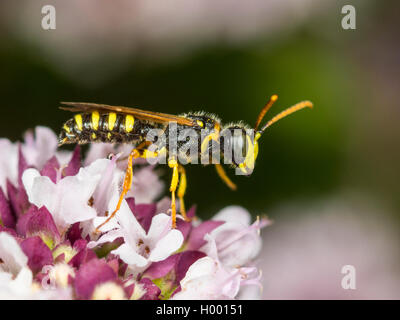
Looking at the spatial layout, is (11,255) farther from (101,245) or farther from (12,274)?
(101,245)

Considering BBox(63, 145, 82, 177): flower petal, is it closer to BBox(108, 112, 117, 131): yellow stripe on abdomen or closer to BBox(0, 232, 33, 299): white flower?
BBox(108, 112, 117, 131): yellow stripe on abdomen

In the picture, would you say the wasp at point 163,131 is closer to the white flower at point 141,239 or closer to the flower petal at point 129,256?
the white flower at point 141,239

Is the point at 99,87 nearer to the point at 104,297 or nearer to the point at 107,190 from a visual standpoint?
the point at 107,190

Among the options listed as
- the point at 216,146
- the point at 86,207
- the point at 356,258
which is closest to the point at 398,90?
the point at 356,258

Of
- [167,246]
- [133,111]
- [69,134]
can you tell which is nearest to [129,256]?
[167,246]

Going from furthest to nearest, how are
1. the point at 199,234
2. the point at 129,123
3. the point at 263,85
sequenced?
the point at 263,85, the point at 129,123, the point at 199,234

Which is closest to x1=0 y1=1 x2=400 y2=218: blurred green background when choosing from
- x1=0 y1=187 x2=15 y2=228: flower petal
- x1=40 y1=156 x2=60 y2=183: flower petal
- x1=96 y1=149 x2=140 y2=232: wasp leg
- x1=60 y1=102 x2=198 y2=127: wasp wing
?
x1=60 y1=102 x2=198 y2=127: wasp wing
